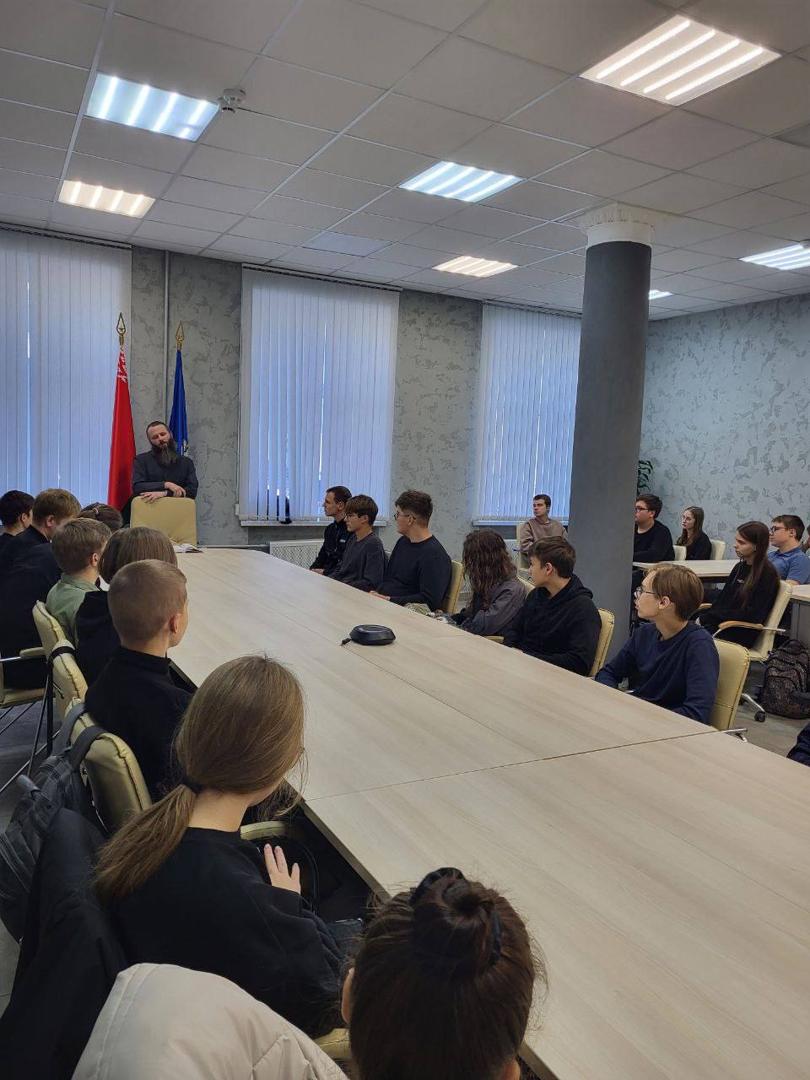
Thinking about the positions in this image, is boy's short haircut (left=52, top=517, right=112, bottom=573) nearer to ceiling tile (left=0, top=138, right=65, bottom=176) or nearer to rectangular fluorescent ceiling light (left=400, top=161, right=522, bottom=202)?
ceiling tile (left=0, top=138, right=65, bottom=176)

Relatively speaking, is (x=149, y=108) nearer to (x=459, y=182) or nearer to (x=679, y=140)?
(x=459, y=182)

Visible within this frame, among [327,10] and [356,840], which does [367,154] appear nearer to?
[327,10]

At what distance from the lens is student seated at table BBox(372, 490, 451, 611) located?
4633 mm

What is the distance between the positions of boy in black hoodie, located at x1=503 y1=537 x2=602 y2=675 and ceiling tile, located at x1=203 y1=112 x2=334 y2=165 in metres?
2.55

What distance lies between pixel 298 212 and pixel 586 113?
7.96 feet

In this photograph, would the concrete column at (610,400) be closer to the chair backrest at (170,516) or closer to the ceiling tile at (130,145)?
the ceiling tile at (130,145)

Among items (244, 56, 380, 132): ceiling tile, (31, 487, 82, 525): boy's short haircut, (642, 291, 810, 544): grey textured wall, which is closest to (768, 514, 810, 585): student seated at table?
(642, 291, 810, 544): grey textured wall

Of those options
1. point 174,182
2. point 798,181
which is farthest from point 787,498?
point 174,182

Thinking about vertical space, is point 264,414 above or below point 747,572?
above

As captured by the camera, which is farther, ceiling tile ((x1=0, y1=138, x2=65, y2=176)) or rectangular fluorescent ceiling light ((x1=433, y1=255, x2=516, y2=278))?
rectangular fluorescent ceiling light ((x1=433, y1=255, x2=516, y2=278))

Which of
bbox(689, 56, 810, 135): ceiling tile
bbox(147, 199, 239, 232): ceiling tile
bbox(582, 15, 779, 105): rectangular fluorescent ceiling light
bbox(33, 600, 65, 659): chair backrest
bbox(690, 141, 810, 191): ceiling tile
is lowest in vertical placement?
bbox(33, 600, 65, 659): chair backrest

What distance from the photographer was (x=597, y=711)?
7.76ft

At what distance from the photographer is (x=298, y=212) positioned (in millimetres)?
5586

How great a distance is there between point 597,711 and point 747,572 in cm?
336
